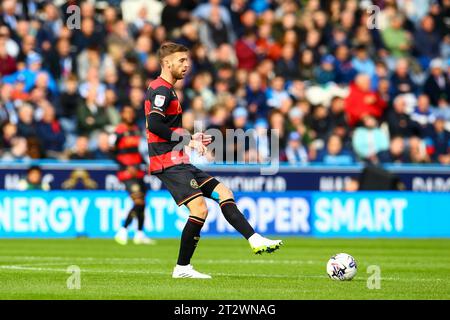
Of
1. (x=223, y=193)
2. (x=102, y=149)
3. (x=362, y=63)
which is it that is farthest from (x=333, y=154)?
(x=223, y=193)

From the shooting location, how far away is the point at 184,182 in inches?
513

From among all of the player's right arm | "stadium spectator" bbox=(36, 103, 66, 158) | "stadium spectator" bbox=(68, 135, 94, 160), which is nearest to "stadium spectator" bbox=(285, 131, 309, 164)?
"stadium spectator" bbox=(68, 135, 94, 160)

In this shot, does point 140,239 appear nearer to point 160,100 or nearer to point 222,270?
point 222,270

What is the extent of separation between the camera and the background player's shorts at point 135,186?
21922mm

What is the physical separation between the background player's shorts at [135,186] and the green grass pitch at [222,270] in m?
Answer: 1.04

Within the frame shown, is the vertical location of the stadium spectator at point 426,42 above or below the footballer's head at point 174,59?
above

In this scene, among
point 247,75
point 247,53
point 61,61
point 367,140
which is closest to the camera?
point 61,61

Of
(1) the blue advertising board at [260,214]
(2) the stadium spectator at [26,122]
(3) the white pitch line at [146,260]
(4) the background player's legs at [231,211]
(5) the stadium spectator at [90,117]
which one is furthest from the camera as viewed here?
(5) the stadium spectator at [90,117]

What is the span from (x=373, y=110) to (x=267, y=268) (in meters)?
A: 12.8

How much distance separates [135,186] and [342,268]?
9.56 m

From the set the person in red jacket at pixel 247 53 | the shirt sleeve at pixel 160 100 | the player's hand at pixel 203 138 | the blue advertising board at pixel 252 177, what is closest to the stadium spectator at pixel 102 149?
the blue advertising board at pixel 252 177

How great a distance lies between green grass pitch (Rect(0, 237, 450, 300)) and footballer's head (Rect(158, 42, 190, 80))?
234 cm

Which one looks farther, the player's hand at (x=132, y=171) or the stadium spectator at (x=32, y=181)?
the stadium spectator at (x=32, y=181)

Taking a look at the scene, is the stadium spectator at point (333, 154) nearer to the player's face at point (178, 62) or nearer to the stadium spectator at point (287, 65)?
the stadium spectator at point (287, 65)
